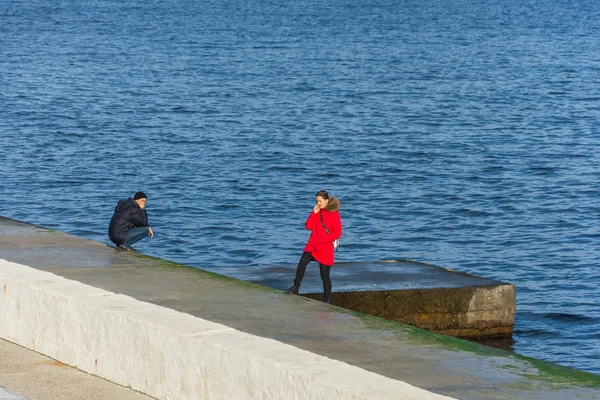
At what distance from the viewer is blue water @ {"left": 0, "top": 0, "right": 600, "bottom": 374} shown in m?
27.8

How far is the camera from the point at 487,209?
109ft

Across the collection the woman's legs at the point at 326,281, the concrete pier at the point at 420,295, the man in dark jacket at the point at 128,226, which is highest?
the man in dark jacket at the point at 128,226

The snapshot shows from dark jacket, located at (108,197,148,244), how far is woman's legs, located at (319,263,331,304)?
10.2ft

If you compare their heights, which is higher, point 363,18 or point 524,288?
point 363,18

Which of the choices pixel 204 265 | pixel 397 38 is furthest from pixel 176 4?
pixel 204 265

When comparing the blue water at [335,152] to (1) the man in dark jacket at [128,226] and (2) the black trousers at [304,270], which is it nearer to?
(1) the man in dark jacket at [128,226]

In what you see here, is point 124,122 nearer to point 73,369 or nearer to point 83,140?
point 83,140

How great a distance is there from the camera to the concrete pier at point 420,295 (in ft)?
59.2

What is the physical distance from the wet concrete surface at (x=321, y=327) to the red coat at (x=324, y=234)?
1542mm

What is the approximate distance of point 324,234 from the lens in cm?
1630

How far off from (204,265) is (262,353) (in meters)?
18.1

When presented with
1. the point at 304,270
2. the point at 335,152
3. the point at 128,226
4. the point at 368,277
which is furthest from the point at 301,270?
the point at 335,152

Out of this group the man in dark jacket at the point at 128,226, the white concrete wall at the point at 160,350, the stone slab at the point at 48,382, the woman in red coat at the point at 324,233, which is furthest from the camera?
the man in dark jacket at the point at 128,226

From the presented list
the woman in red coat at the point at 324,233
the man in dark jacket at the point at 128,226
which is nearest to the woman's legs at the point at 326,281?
the woman in red coat at the point at 324,233
